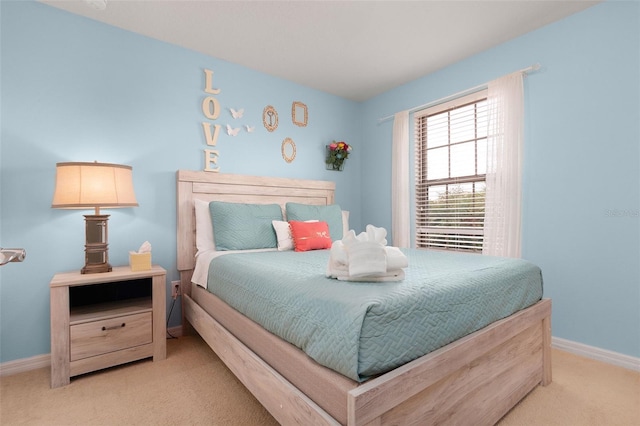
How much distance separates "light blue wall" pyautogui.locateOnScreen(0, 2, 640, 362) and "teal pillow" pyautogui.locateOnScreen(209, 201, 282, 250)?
1.46 ft

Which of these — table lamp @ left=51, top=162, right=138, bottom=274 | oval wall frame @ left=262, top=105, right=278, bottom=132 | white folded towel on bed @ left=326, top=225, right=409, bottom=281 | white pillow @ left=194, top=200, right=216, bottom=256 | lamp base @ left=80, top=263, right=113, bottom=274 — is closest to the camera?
white folded towel on bed @ left=326, top=225, right=409, bottom=281

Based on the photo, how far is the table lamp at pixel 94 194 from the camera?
193 cm

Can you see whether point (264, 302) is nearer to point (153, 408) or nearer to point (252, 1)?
point (153, 408)

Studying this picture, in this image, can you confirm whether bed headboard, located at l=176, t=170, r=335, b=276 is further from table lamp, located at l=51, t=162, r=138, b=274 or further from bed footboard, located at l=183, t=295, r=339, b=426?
bed footboard, located at l=183, t=295, r=339, b=426

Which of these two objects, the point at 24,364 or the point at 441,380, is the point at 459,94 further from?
the point at 24,364

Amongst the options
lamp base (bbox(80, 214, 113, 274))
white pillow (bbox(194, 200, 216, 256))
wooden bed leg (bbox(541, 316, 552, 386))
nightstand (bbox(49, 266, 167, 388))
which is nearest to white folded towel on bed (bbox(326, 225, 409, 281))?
wooden bed leg (bbox(541, 316, 552, 386))

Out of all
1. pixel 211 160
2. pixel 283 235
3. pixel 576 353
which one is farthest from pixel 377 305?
pixel 211 160

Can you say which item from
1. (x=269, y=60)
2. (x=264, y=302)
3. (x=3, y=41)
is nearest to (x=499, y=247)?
(x=264, y=302)

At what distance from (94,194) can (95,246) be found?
0.37m

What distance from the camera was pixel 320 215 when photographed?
3.00 meters

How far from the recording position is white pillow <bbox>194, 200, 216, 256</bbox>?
2608 mm

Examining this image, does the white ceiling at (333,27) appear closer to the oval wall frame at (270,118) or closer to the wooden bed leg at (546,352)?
the oval wall frame at (270,118)

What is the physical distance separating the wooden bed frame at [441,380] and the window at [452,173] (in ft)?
4.19

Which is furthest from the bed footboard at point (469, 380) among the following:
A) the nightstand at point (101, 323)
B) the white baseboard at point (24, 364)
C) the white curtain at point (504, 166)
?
the white baseboard at point (24, 364)
